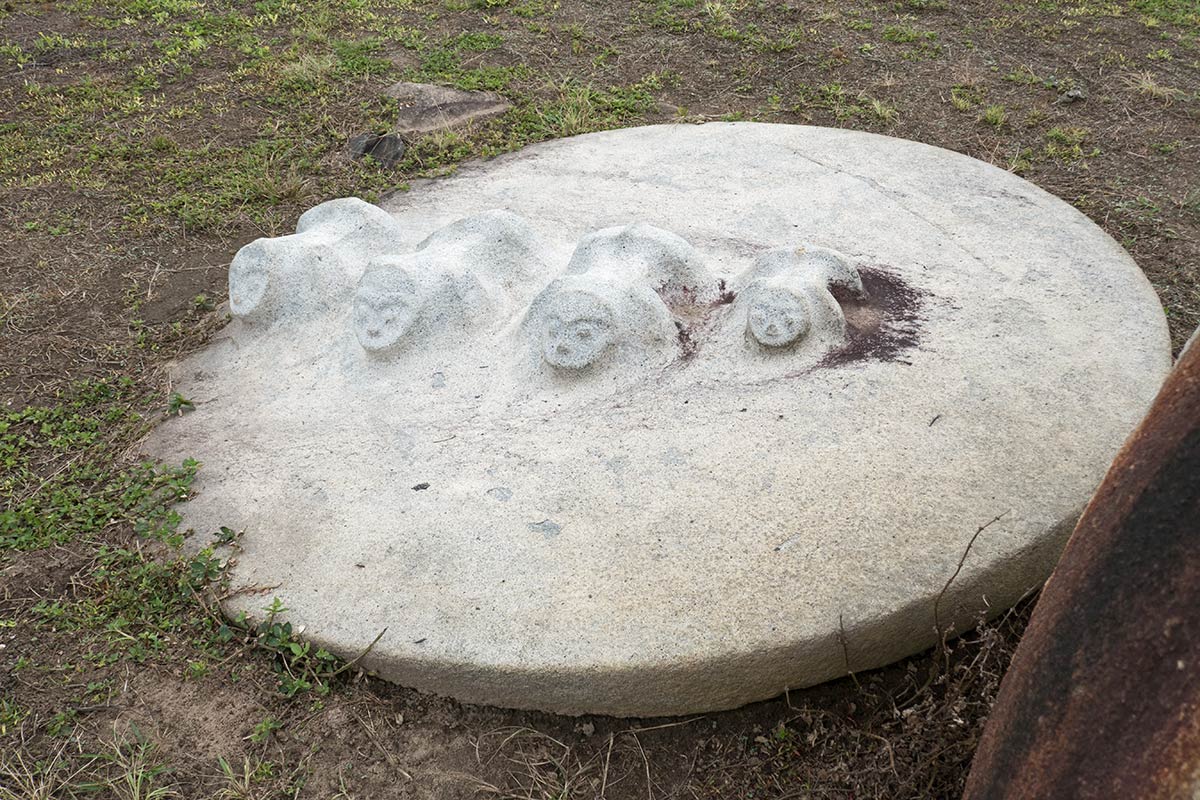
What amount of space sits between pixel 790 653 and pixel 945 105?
4274 millimetres

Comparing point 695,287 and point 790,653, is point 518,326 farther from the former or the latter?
point 790,653

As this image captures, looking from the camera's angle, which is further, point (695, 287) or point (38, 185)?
point (38, 185)

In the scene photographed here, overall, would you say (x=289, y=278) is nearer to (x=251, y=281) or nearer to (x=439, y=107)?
(x=251, y=281)

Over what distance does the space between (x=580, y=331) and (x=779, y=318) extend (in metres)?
0.57

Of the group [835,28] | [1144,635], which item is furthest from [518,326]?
[835,28]

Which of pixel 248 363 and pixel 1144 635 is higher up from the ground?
pixel 1144 635

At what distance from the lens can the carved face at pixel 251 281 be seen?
11.5 ft

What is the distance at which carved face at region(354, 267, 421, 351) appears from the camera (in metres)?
3.22

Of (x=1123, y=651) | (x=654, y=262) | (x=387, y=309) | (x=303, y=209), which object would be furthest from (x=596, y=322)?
(x=303, y=209)

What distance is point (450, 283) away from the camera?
3291mm

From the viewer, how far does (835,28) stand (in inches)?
260

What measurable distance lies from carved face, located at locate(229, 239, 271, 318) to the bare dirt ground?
1.02 ft

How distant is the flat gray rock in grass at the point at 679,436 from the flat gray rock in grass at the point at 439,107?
1.85 metres

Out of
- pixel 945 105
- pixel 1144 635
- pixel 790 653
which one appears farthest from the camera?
pixel 945 105
